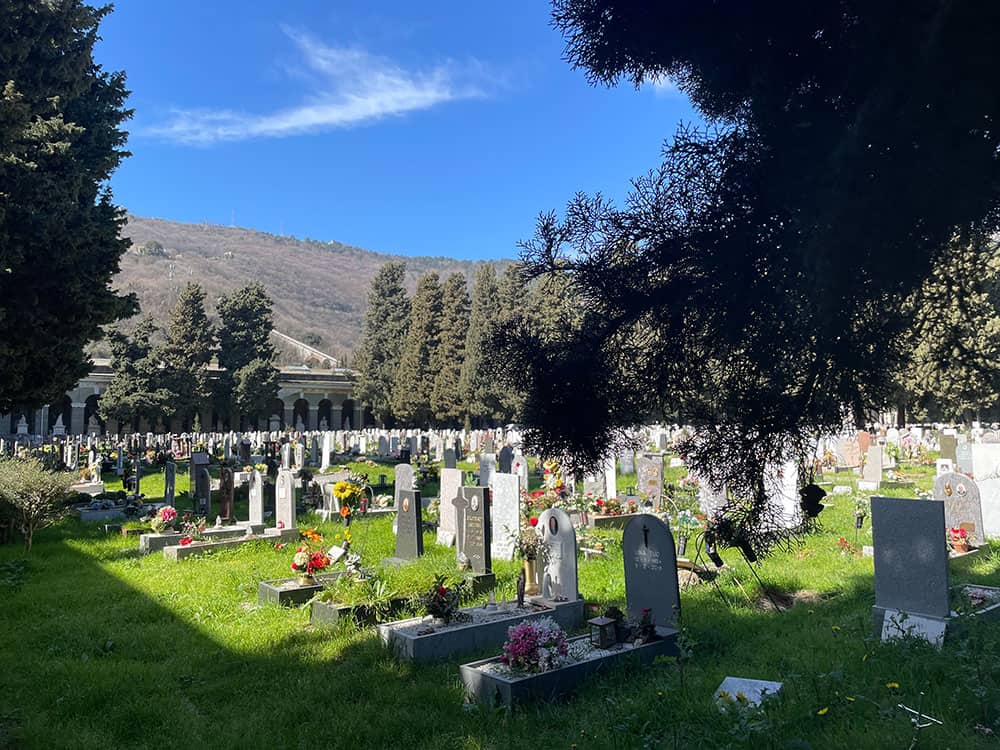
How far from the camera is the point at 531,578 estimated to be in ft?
26.1

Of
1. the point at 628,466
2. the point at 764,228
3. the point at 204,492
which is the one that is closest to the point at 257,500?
the point at 204,492

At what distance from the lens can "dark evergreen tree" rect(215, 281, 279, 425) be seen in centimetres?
4747

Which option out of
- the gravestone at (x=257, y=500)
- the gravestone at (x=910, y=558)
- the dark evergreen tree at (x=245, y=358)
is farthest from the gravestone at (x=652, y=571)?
the dark evergreen tree at (x=245, y=358)

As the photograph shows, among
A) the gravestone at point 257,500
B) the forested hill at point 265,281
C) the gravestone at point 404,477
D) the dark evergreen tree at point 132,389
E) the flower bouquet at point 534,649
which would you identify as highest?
the forested hill at point 265,281

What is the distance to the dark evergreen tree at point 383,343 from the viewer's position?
2101 inches

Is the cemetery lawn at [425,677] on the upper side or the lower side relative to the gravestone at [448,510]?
lower

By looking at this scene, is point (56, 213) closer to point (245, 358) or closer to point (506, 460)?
point (506, 460)

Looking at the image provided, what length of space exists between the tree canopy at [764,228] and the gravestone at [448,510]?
772cm

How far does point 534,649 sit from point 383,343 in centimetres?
5052

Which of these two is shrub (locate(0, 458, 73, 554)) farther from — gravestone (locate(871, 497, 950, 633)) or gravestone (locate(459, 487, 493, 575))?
gravestone (locate(871, 497, 950, 633))

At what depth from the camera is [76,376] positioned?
1445cm

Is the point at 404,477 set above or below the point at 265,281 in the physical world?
below

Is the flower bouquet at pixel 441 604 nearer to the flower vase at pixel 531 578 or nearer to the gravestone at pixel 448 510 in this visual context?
the flower vase at pixel 531 578

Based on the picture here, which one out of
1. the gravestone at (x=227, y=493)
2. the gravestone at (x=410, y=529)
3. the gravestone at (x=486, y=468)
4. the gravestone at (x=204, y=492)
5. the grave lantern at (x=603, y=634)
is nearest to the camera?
the grave lantern at (x=603, y=634)
